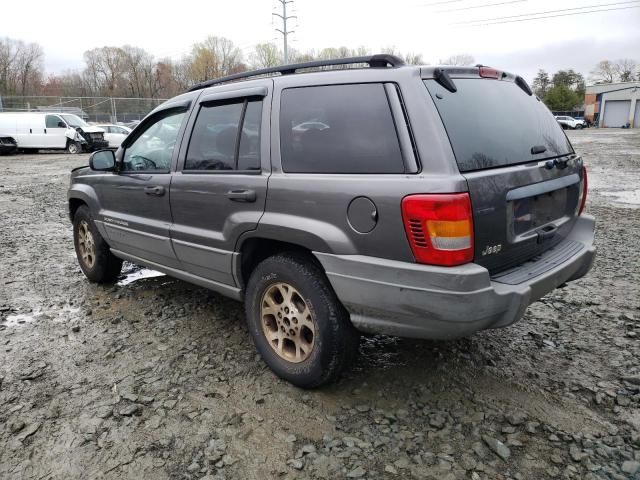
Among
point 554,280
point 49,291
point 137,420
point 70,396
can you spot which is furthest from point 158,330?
point 554,280

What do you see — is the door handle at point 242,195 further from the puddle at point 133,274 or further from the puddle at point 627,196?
the puddle at point 627,196

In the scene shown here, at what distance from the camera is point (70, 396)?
9.64ft

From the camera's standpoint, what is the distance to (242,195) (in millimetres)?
2988

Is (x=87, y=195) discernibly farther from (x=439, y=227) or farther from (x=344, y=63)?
(x=439, y=227)

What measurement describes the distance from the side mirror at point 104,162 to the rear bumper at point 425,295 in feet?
8.23

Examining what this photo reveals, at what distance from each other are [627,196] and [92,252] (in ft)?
30.7

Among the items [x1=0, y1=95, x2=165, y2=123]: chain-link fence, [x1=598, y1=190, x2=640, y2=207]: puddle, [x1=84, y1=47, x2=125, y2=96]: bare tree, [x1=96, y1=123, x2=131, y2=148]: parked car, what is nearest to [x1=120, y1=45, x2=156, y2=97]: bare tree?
[x1=84, y1=47, x2=125, y2=96]: bare tree

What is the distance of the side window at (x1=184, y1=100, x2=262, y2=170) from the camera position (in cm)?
308

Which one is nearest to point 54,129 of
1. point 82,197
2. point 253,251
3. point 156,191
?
point 82,197

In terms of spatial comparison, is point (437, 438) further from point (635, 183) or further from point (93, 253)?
point (635, 183)

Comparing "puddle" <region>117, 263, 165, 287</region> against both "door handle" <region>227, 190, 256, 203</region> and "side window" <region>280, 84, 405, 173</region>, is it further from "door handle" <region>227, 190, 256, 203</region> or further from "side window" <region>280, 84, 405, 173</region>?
"side window" <region>280, 84, 405, 173</region>

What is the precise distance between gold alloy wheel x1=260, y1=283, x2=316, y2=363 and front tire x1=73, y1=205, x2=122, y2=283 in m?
2.37

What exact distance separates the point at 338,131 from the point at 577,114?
74.4 m

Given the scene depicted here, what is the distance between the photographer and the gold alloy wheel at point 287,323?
2873mm
